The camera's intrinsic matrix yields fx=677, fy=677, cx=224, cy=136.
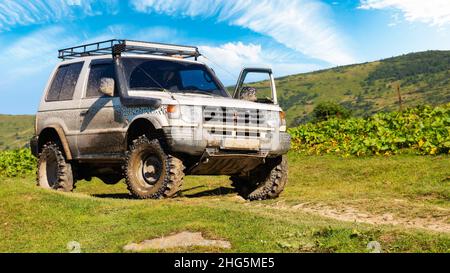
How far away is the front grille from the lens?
36.4ft

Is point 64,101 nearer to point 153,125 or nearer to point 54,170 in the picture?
point 54,170

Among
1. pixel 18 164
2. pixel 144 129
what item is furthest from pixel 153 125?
pixel 18 164

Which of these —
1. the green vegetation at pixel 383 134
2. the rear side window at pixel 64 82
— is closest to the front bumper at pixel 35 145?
the rear side window at pixel 64 82

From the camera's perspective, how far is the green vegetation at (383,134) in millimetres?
19173

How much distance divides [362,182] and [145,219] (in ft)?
25.8

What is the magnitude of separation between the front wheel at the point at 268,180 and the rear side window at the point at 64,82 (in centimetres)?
386

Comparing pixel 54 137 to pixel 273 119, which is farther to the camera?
pixel 54 137

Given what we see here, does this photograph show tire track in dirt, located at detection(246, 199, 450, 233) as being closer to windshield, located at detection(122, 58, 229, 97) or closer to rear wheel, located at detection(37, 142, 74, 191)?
windshield, located at detection(122, 58, 229, 97)

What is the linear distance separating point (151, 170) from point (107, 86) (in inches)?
64.1

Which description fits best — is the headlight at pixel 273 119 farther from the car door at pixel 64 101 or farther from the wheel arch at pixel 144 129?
the car door at pixel 64 101

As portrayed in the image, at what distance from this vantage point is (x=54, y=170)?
13.7 meters

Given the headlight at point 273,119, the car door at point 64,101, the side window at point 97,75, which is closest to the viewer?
the headlight at point 273,119
